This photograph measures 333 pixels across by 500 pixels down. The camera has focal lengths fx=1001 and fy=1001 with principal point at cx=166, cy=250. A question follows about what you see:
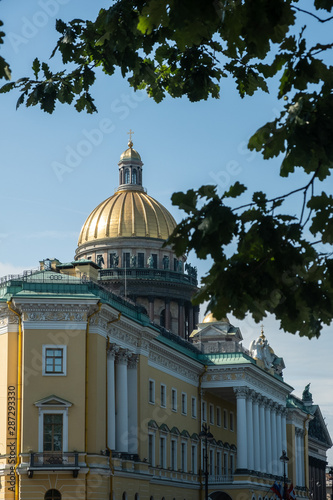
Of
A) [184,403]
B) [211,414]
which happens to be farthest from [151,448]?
[211,414]

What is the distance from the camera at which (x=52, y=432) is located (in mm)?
44750

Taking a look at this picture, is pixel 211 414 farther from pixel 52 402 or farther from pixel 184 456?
pixel 52 402

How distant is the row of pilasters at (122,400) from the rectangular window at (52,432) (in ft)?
9.80

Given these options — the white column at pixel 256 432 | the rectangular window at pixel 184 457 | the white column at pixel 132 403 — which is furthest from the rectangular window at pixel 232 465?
the white column at pixel 132 403

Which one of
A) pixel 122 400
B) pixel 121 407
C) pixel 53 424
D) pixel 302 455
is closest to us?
pixel 53 424

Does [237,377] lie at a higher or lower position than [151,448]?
higher

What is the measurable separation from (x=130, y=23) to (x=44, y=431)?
117ft

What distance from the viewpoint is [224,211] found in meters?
7.95

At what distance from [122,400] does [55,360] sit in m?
5.56

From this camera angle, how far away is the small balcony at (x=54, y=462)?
4347 centimetres

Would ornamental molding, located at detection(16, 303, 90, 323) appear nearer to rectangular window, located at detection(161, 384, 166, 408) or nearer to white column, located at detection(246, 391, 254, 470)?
rectangular window, located at detection(161, 384, 166, 408)

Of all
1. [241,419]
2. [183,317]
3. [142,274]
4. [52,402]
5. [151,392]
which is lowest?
[52,402]

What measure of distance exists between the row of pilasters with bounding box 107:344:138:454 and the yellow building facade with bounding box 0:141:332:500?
6cm

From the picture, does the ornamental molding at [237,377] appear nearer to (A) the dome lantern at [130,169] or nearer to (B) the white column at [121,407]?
(B) the white column at [121,407]
